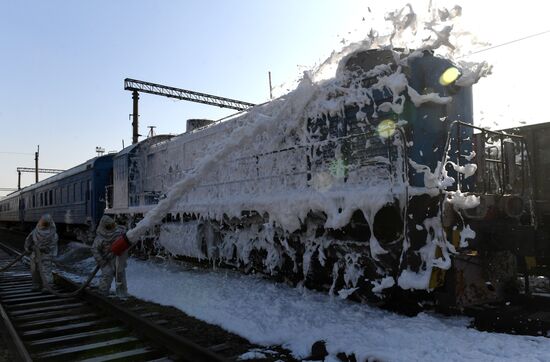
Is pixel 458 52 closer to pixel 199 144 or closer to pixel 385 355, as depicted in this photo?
pixel 385 355

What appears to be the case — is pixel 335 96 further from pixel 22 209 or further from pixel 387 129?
pixel 22 209

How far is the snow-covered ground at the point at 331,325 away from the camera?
396 cm

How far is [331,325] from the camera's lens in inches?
198

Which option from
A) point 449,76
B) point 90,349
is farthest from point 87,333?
point 449,76

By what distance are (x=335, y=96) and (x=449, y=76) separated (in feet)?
4.90

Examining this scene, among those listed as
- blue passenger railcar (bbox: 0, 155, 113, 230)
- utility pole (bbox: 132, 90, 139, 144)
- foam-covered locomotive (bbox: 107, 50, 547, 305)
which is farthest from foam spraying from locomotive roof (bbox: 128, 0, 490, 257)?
utility pole (bbox: 132, 90, 139, 144)

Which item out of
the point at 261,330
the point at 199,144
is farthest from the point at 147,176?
the point at 261,330

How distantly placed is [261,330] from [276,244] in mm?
2145

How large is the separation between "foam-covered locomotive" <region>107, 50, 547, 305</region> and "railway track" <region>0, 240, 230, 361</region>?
2192mm

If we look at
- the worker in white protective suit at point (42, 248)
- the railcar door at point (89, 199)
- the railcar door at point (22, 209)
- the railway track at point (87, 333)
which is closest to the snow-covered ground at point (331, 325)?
the railway track at point (87, 333)

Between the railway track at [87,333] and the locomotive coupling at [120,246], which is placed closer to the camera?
the railway track at [87,333]

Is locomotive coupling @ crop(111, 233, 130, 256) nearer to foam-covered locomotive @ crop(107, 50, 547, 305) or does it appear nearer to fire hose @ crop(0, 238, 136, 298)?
fire hose @ crop(0, 238, 136, 298)

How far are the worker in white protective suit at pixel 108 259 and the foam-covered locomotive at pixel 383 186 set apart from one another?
168cm

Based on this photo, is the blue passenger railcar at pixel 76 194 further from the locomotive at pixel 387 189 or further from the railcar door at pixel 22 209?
the locomotive at pixel 387 189
